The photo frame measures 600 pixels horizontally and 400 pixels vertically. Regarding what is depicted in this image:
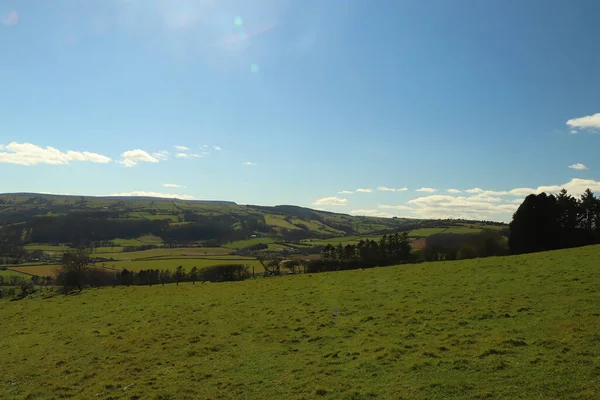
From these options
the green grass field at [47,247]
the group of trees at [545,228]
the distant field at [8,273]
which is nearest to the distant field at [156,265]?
the distant field at [8,273]

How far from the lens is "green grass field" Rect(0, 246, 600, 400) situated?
13.1 metres

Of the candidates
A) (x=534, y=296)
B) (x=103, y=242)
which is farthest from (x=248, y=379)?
(x=103, y=242)

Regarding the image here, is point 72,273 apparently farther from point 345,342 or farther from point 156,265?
point 345,342

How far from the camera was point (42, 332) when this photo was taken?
93.7 ft

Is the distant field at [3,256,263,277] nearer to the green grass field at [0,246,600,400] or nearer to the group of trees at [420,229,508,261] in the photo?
the group of trees at [420,229,508,261]

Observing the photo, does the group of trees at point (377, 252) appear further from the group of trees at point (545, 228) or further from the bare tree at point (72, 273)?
the bare tree at point (72, 273)

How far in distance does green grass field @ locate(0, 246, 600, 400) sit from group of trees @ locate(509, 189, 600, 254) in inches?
857

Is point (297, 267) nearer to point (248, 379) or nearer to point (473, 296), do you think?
point (473, 296)

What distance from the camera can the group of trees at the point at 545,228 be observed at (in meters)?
55.4

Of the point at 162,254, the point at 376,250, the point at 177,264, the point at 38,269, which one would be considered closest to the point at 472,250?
the point at 376,250

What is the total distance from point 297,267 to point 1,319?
4390 cm

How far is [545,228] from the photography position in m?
55.5

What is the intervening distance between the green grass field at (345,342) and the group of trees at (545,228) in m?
21.8

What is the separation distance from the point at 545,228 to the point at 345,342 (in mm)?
50420
